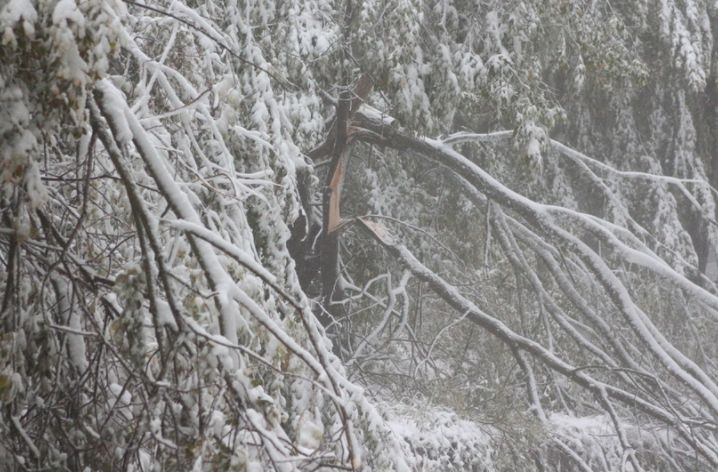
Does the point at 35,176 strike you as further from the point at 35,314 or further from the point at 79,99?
the point at 35,314

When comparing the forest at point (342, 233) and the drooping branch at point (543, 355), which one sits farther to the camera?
the drooping branch at point (543, 355)

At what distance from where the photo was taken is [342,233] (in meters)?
9.32

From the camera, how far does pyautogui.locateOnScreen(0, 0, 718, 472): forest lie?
2.18 metres

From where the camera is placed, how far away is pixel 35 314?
2363mm

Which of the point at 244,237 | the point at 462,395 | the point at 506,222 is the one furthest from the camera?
the point at 506,222

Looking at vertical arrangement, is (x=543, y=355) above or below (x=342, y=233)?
below

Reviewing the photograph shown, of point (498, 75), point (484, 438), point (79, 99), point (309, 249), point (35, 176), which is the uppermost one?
point (498, 75)

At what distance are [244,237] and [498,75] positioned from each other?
14.2 ft

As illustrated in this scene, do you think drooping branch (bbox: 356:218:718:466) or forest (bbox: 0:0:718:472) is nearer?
forest (bbox: 0:0:718:472)

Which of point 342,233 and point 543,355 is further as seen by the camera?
point 342,233

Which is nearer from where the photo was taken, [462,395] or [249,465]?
[249,465]

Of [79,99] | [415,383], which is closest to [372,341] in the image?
[415,383]

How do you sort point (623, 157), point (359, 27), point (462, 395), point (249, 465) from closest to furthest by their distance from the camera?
point (249, 465) → point (359, 27) → point (462, 395) → point (623, 157)

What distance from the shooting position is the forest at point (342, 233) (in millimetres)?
2180
